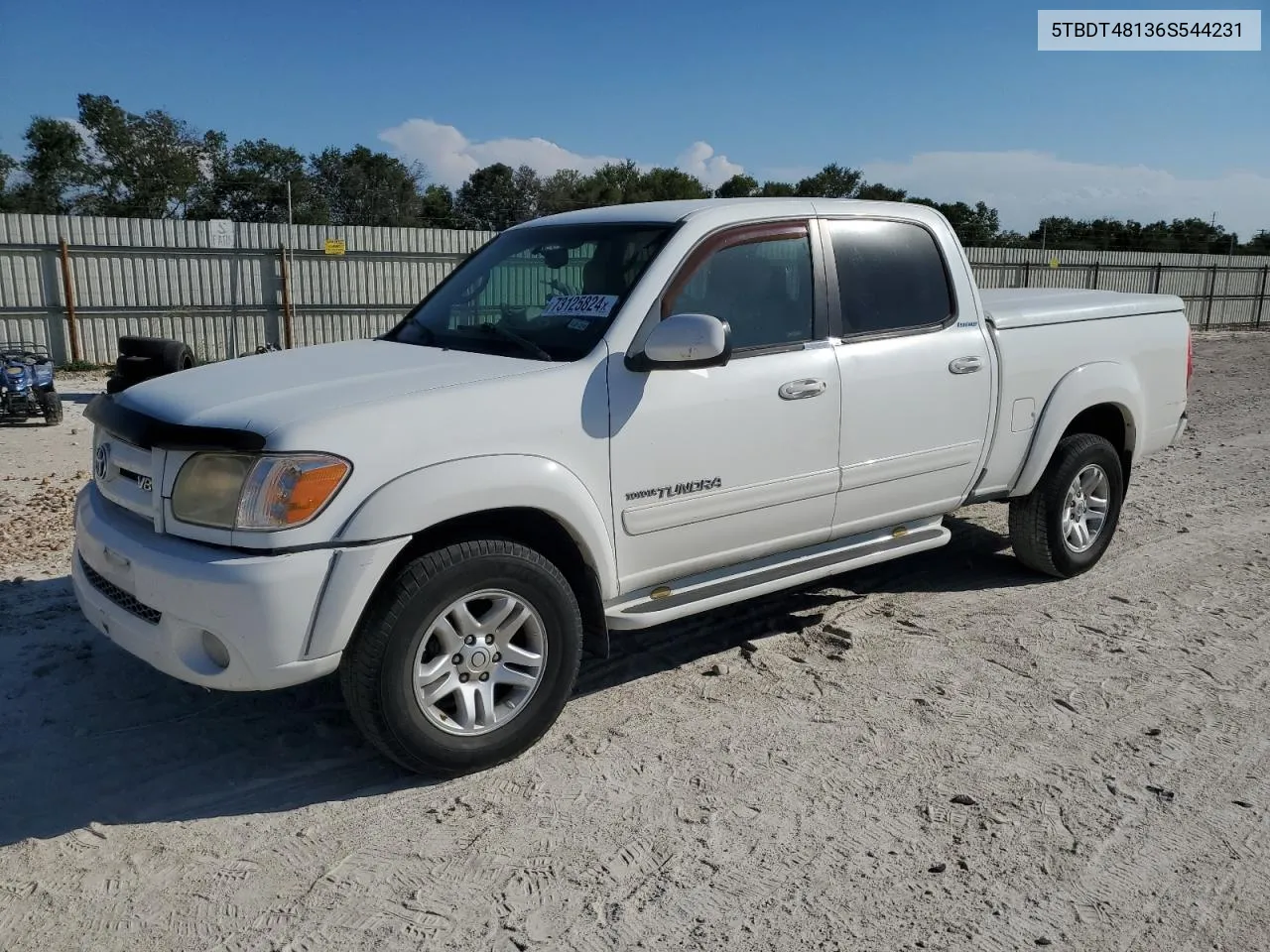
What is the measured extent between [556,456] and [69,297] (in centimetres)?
1528

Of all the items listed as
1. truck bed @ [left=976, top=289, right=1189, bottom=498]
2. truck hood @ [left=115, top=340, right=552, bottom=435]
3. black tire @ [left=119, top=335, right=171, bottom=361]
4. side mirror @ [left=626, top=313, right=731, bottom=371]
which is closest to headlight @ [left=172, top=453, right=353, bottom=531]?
truck hood @ [left=115, top=340, right=552, bottom=435]

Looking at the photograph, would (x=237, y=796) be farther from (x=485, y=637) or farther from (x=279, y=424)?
(x=279, y=424)

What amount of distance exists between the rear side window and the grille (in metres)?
2.92

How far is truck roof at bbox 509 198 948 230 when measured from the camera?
4.11m

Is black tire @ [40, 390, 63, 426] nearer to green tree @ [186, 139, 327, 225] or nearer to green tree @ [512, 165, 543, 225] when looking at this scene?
green tree @ [186, 139, 327, 225]

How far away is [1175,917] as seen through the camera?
9.09 feet

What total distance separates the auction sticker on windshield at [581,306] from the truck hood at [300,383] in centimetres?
32

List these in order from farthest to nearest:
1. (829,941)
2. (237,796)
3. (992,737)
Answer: (992,737)
(237,796)
(829,941)

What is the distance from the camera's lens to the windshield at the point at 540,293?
382 centimetres

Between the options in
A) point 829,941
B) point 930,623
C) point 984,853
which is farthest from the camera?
point 930,623

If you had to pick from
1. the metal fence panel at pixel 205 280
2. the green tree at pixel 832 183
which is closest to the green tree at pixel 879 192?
the green tree at pixel 832 183

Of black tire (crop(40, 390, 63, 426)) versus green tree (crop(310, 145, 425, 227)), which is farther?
green tree (crop(310, 145, 425, 227))

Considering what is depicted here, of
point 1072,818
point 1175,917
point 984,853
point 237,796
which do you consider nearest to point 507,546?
point 237,796

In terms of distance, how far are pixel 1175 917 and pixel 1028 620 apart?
232 centimetres
